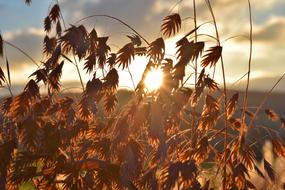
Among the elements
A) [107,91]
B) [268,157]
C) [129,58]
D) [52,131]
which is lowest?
[268,157]

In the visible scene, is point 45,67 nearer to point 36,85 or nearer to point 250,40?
point 36,85

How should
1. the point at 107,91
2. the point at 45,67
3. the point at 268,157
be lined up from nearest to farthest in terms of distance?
the point at 107,91, the point at 45,67, the point at 268,157

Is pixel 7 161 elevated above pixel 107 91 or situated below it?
below

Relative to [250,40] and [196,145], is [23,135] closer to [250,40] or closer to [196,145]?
[196,145]

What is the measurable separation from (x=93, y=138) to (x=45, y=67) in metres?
0.67

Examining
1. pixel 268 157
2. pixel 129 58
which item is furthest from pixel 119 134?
pixel 268 157

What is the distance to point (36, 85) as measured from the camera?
4066mm

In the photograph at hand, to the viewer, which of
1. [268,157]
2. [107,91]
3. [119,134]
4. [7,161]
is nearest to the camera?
[119,134]

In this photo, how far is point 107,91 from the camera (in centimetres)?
414

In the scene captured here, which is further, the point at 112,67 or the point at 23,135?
the point at 112,67

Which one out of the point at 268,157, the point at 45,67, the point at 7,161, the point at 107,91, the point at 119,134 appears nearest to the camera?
the point at 119,134

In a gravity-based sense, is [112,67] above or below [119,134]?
above

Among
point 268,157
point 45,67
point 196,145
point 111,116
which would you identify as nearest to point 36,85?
point 45,67

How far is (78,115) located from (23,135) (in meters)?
0.69
